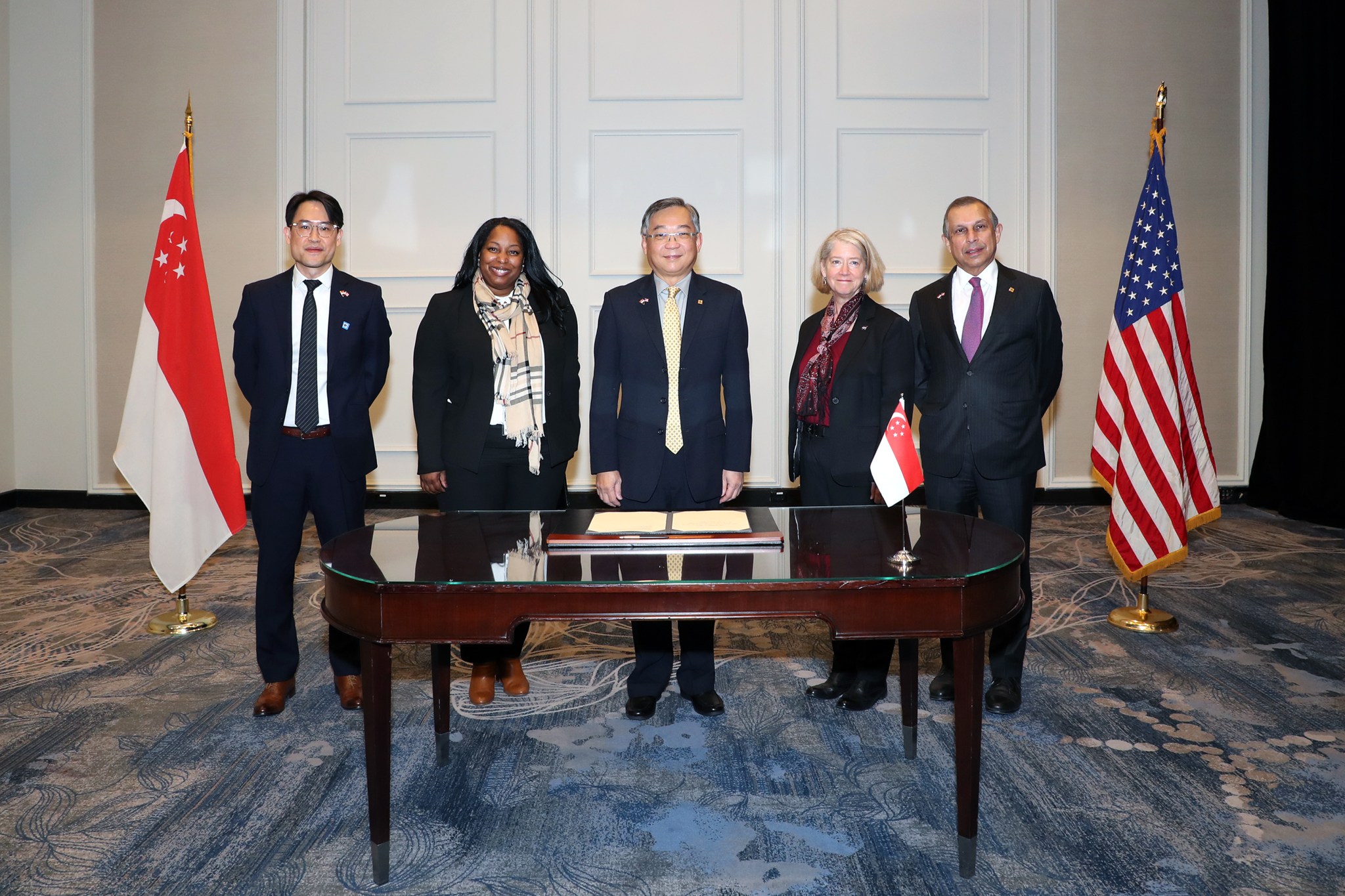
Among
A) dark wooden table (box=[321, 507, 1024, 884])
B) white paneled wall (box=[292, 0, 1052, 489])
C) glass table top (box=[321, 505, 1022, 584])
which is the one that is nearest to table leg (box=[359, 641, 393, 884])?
dark wooden table (box=[321, 507, 1024, 884])

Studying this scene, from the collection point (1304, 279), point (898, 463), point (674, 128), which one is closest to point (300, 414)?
point (898, 463)

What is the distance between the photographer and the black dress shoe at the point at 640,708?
3.04 m

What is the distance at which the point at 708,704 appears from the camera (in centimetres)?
309

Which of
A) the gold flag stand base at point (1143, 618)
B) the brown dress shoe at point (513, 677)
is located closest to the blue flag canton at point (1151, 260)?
the gold flag stand base at point (1143, 618)

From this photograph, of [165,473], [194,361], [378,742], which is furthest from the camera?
[194,361]

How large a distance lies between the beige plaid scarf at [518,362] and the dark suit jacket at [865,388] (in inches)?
37.4

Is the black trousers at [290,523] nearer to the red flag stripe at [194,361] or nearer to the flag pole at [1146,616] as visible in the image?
the red flag stripe at [194,361]

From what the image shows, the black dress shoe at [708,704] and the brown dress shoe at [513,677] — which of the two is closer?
the black dress shoe at [708,704]

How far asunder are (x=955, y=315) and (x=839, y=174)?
3631 mm

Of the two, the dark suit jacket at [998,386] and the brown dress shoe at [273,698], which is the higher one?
the dark suit jacket at [998,386]

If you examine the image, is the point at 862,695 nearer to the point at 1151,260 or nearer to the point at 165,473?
the point at 1151,260

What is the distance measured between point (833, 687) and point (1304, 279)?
16.0ft

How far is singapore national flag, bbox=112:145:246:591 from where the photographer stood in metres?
3.88

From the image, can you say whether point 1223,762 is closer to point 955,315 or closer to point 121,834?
point 955,315
